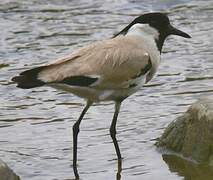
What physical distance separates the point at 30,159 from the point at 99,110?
1368 millimetres

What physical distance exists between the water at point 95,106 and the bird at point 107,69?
24 cm

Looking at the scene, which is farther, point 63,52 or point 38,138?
point 63,52

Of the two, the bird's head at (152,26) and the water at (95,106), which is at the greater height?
the bird's head at (152,26)

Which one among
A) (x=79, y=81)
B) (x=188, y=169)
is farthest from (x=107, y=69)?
(x=188, y=169)

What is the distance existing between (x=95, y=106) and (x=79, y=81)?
1714 mm

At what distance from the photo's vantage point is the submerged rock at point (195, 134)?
20.7ft

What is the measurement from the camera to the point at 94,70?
251 inches

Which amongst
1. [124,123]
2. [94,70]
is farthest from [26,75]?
[124,123]

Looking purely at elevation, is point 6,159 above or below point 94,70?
below

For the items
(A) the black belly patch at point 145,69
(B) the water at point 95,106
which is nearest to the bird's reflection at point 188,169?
(B) the water at point 95,106

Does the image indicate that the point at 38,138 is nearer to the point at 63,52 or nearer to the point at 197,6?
the point at 63,52

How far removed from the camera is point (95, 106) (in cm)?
795

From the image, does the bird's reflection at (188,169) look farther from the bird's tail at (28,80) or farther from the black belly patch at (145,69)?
the bird's tail at (28,80)

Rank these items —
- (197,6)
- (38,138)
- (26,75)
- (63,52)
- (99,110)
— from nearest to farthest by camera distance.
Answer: (26,75)
(38,138)
(99,110)
(63,52)
(197,6)
